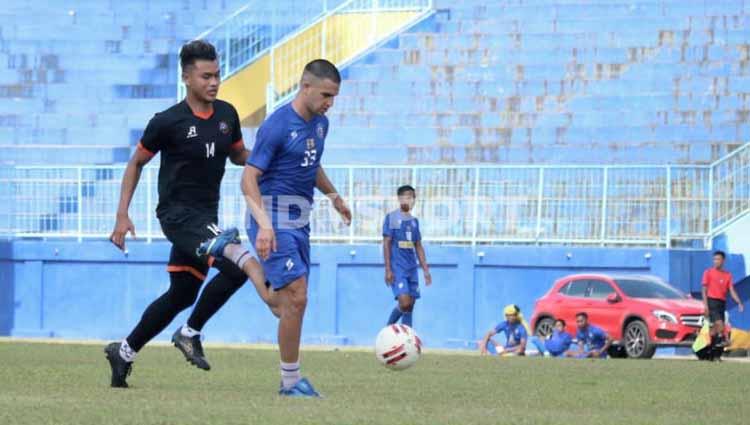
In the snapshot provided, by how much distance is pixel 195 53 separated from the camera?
434 inches

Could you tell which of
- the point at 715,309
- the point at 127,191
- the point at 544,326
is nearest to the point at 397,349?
the point at 127,191

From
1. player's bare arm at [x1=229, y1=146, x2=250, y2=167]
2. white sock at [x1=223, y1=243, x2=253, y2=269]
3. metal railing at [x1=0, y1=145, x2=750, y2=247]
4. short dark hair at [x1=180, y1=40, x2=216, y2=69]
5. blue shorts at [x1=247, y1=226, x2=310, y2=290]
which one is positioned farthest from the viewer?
metal railing at [x1=0, y1=145, x2=750, y2=247]

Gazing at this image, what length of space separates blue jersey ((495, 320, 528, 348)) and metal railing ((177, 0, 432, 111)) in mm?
10411

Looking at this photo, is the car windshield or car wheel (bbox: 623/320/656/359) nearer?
car wheel (bbox: 623/320/656/359)

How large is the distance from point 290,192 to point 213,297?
129cm

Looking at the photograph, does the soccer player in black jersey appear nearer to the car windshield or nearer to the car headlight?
the car headlight

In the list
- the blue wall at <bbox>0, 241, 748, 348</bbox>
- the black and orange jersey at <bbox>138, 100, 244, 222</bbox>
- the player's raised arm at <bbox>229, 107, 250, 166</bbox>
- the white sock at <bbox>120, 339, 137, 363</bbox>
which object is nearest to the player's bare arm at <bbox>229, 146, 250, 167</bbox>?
the player's raised arm at <bbox>229, 107, 250, 166</bbox>

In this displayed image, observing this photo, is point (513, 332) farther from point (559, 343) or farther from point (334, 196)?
point (334, 196)

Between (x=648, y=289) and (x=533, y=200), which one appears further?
(x=533, y=200)

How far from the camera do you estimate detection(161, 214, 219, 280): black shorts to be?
431 inches

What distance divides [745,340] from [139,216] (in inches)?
408

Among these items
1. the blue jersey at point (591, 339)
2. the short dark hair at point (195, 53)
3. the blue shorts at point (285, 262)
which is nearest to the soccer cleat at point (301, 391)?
the blue shorts at point (285, 262)

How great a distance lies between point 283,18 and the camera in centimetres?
3741

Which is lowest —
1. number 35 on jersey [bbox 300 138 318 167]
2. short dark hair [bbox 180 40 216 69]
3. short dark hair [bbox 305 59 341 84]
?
number 35 on jersey [bbox 300 138 318 167]
